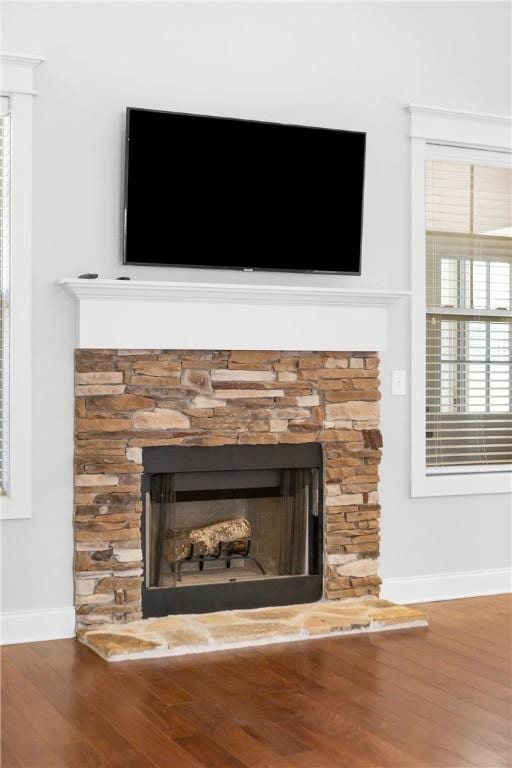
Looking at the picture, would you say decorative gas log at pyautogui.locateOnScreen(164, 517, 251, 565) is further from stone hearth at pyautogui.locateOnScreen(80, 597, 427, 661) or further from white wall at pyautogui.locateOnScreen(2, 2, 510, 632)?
white wall at pyautogui.locateOnScreen(2, 2, 510, 632)

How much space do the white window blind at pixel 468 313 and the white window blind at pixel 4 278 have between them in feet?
Answer: 7.03

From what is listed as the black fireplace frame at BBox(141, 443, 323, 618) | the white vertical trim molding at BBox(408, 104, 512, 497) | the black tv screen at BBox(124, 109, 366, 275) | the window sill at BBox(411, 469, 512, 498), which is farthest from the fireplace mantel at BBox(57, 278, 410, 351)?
the window sill at BBox(411, 469, 512, 498)

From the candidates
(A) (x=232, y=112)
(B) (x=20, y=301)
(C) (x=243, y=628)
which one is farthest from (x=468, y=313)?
(B) (x=20, y=301)

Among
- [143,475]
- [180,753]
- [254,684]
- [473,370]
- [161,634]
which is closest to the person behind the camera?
[180,753]

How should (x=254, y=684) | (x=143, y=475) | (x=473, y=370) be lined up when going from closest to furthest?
(x=254, y=684), (x=143, y=475), (x=473, y=370)

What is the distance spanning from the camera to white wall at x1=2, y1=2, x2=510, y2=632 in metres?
4.21

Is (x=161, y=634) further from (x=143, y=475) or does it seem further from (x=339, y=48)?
(x=339, y=48)

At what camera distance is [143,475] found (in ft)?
14.3

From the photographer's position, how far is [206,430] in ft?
14.4

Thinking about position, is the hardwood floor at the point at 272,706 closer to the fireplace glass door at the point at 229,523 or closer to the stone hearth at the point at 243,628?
the stone hearth at the point at 243,628

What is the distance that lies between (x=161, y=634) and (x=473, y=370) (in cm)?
226

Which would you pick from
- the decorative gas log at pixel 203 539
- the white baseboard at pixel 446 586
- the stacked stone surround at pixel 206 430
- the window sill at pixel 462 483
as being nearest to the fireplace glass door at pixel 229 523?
the decorative gas log at pixel 203 539

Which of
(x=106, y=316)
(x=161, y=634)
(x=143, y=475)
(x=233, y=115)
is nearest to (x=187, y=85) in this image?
(x=233, y=115)

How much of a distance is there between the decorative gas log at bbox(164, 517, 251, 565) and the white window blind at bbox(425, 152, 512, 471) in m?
1.17
